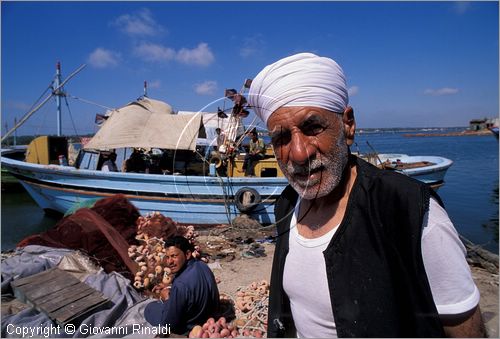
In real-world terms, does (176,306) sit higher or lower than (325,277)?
lower

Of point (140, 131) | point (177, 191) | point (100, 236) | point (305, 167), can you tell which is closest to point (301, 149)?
point (305, 167)

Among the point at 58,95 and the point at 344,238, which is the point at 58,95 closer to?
the point at 58,95

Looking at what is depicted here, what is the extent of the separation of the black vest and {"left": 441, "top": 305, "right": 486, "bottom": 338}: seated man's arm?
0.03m

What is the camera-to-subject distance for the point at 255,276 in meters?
5.25

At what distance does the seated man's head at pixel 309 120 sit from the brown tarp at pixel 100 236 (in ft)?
14.2

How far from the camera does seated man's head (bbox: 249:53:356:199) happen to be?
1260 millimetres

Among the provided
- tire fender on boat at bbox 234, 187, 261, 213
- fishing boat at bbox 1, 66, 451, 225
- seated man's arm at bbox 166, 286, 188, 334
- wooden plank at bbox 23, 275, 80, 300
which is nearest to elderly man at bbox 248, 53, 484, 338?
seated man's arm at bbox 166, 286, 188, 334

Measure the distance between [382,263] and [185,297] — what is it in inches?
108

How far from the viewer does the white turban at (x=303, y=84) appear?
4.29ft

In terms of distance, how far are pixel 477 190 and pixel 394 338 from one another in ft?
62.8

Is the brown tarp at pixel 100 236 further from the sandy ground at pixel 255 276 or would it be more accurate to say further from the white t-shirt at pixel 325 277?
the white t-shirt at pixel 325 277

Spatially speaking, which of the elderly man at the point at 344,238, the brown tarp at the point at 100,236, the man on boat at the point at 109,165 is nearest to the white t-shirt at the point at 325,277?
the elderly man at the point at 344,238

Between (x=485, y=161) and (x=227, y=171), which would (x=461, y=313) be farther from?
(x=485, y=161)

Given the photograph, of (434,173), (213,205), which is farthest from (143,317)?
(434,173)
